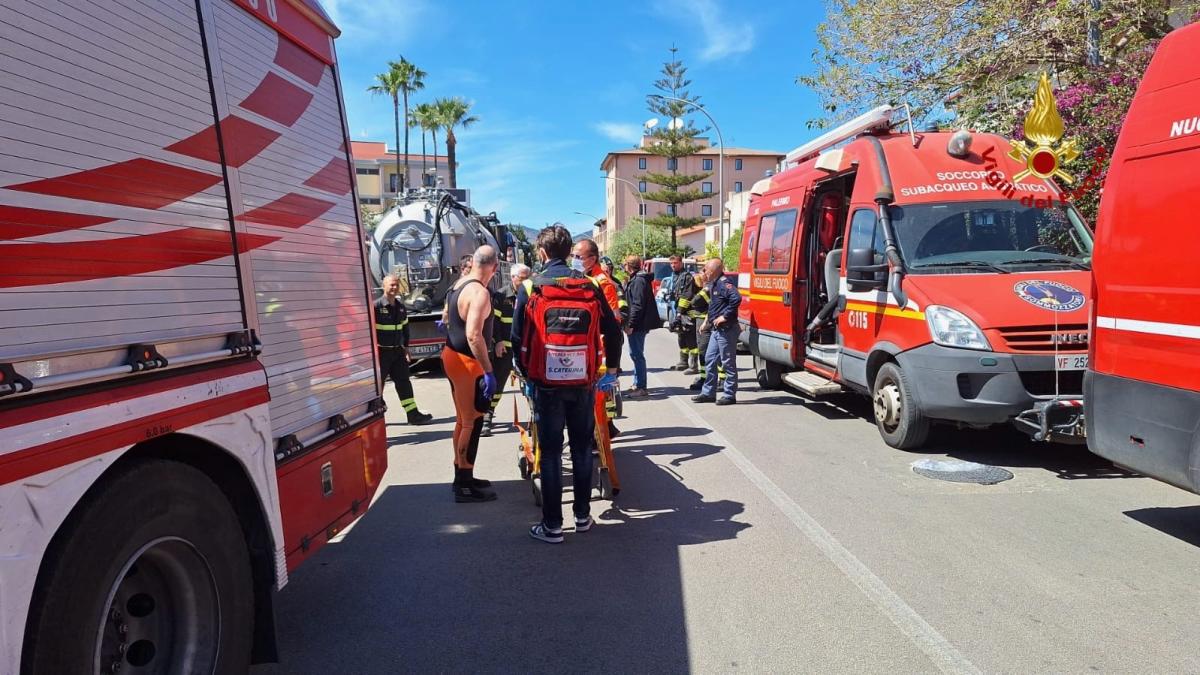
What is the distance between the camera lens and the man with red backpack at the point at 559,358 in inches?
176

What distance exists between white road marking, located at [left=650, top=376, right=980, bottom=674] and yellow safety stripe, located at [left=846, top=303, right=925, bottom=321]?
1891 mm

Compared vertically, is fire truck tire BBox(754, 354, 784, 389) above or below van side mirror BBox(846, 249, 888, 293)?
below

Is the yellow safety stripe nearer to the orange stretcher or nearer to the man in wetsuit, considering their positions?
the orange stretcher

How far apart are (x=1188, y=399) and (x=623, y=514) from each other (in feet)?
10.9

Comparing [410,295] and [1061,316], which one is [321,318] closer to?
[1061,316]

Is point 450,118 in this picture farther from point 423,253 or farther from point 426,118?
point 423,253

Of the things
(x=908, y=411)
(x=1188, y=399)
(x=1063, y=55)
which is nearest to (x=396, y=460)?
(x=908, y=411)

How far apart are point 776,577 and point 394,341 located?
5.75 m

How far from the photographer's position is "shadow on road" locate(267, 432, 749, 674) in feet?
10.6

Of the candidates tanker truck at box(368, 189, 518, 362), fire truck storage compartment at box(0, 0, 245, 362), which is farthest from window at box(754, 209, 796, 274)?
fire truck storage compartment at box(0, 0, 245, 362)

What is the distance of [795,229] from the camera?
8.92 meters

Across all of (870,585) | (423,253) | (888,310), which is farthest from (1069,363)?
(423,253)

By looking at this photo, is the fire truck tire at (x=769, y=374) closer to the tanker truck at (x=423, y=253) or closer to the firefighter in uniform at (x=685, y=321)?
the firefighter in uniform at (x=685, y=321)

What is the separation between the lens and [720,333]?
923 cm
